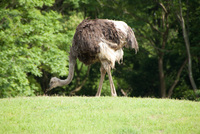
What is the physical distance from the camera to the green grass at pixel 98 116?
7.28 metres

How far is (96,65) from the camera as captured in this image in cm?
2425

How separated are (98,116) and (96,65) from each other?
16208mm

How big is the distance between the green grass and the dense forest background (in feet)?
25.6

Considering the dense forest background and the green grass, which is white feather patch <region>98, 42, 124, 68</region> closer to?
the green grass

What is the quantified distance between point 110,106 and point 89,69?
16.0 meters

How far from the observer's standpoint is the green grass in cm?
728

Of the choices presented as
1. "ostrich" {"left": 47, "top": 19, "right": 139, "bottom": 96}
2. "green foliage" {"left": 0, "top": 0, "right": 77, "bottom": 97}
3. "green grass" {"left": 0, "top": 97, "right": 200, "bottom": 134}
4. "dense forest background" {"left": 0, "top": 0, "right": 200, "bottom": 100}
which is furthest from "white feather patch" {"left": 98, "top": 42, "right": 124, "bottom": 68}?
"green foliage" {"left": 0, "top": 0, "right": 77, "bottom": 97}

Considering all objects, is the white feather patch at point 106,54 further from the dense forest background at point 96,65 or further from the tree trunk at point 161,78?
the tree trunk at point 161,78

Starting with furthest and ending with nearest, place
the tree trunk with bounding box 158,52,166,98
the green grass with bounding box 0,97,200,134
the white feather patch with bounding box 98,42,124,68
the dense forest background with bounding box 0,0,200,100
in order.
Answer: the tree trunk with bounding box 158,52,166,98, the dense forest background with bounding box 0,0,200,100, the white feather patch with bounding box 98,42,124,68, the green grass with bounding box 0,97,200,134

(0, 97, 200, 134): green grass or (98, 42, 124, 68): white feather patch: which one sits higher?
(98, 42, 124, 68): white feather patch

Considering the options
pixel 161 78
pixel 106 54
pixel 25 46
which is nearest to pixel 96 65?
pixel 161 78

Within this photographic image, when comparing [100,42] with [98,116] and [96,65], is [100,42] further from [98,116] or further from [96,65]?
[96,65]

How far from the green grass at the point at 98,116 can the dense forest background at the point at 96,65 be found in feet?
25.6

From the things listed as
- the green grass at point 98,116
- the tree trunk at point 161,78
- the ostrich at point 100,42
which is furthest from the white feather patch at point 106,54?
the tree trunk at point 161,78
